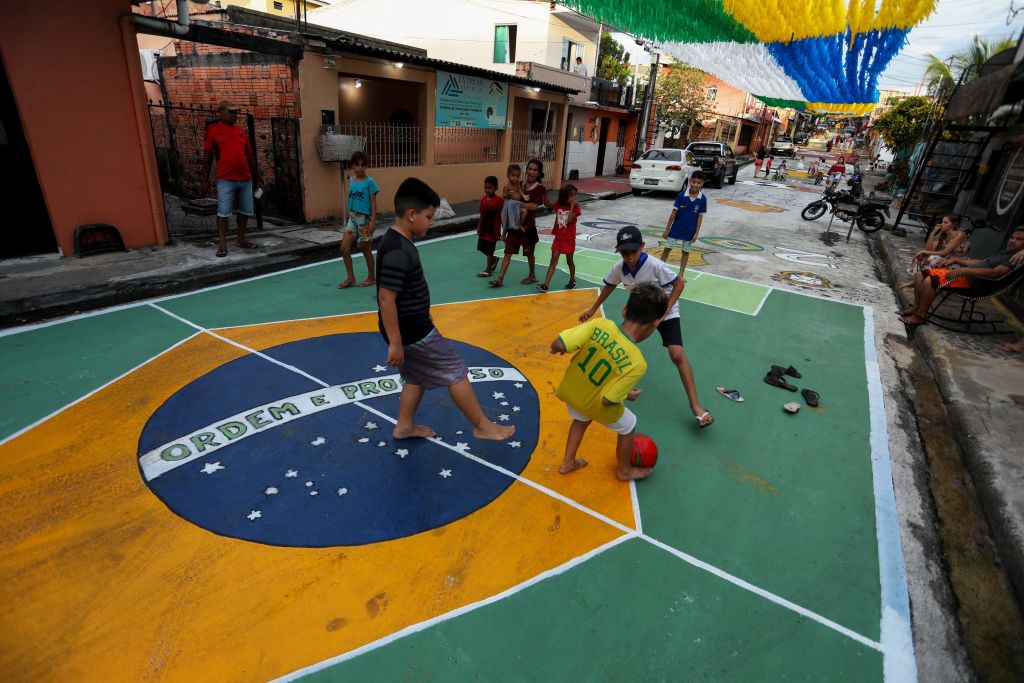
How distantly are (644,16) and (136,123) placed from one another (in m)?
7.73

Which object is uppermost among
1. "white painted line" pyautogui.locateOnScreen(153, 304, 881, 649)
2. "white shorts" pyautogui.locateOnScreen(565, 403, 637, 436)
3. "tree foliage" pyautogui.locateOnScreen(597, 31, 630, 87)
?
"tree foliage" pyautogui.locateOnScreen(597, 31, 630, 87)

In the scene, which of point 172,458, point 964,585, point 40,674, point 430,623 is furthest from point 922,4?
point 40,674

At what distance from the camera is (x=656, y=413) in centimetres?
467

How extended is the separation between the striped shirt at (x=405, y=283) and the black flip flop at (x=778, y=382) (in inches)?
145

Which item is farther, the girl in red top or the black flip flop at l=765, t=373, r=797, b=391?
the girl in red top

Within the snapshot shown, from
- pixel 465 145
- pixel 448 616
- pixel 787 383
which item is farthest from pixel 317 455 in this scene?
pixel 465 145

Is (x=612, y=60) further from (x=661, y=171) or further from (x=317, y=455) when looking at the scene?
(x=317, y=455)

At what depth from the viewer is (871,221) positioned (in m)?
13.7

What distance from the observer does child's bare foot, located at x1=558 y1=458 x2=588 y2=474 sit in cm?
374

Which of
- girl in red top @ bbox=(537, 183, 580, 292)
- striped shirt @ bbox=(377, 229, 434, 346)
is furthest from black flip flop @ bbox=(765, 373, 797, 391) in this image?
striped shirt @ bbox=(377, 229, 434, 346)

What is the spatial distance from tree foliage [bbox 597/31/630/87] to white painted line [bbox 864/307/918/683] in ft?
98.6

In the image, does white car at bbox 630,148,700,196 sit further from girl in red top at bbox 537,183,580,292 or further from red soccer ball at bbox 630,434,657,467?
red soccer ball at bbox 630,434,657,467

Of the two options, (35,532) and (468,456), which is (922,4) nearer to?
(468,456)

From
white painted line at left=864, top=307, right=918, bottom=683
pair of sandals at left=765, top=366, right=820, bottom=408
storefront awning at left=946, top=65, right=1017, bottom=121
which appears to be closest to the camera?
white painted line at left=864, top=307, right=918, bottom=683
